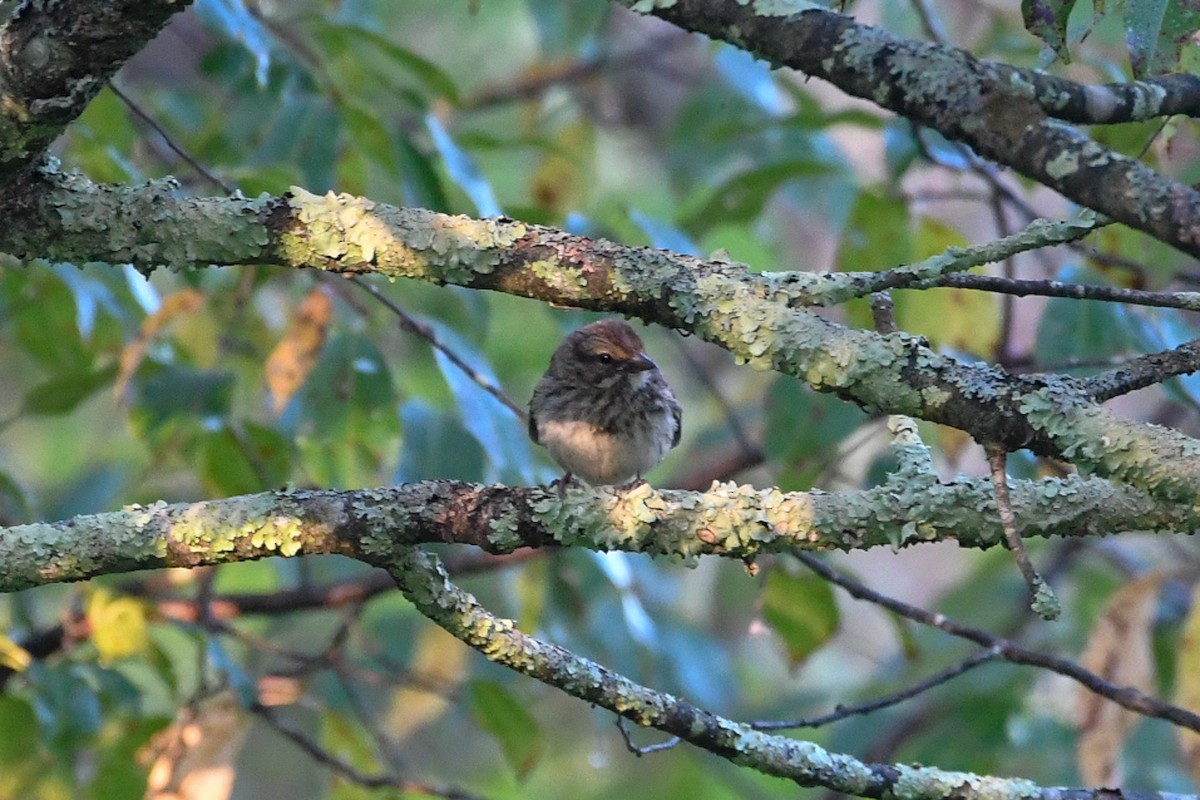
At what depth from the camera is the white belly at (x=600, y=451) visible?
15.7 ft

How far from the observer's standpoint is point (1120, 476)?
86.3 inches

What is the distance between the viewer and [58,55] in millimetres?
2168

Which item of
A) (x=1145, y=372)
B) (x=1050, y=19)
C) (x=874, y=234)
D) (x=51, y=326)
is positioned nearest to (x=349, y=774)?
(x=51, y=326)

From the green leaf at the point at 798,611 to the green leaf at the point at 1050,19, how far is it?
2.92m

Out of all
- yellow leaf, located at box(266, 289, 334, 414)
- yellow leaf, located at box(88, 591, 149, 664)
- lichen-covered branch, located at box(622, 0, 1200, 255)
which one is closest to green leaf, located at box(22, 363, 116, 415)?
yellow leaf, located at box(266, 289, 334, 414)

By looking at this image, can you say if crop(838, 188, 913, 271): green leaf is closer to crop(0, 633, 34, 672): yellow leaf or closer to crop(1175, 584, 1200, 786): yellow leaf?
crop(1175, 584, 1200, 786): yellow leaf

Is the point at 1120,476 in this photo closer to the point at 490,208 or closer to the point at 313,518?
the point at 313,518

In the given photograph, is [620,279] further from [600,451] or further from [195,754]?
[195,754]

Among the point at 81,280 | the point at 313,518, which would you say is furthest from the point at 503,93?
the point at 313,518

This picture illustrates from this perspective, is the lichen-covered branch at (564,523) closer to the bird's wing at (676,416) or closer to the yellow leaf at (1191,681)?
the yellow leaf at (1191,681)

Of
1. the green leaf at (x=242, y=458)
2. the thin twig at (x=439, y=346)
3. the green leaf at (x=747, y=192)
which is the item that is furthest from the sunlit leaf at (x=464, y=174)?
the green leaf at (x=747, y=192)

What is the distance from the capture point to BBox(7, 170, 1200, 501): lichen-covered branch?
221 cm

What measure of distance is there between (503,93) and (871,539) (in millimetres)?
6764

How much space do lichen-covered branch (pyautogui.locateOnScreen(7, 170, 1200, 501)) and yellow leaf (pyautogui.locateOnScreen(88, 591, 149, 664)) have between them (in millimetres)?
2275
